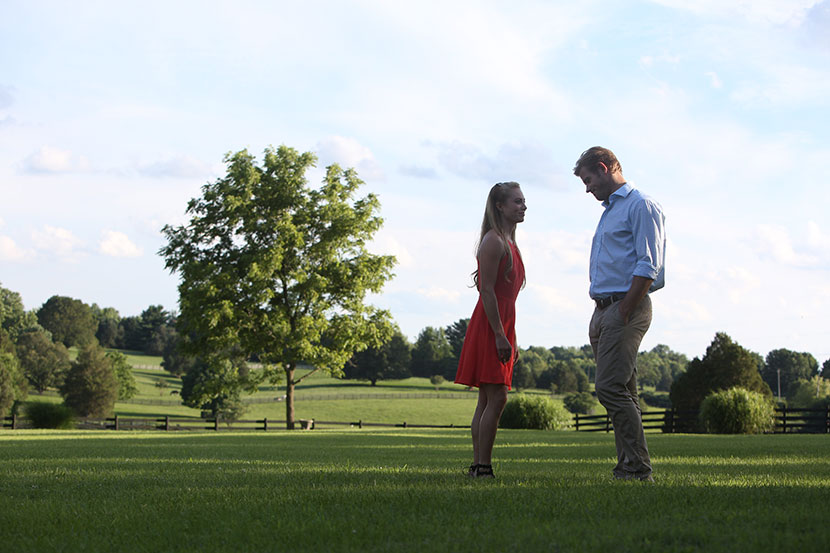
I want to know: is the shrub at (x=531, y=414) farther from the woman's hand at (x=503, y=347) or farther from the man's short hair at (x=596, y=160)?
the woman's hand at (x=503, y=347)

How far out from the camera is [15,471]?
698cm

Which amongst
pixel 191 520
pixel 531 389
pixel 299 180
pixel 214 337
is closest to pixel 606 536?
pixel 191 520

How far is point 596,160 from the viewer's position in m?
5.86

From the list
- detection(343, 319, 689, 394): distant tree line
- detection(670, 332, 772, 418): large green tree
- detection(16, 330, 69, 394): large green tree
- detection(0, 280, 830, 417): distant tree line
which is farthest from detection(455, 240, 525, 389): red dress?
detection(343, 319, 689, 394): distant tree line

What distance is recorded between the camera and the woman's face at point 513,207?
572 centimetres

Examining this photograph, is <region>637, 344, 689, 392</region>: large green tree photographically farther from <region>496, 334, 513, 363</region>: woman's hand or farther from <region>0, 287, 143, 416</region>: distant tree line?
<region>496, 334, 513, 363</region>: woman's hand

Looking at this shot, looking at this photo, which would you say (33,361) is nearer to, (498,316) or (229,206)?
(229,206)

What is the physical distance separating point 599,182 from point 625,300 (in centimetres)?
102

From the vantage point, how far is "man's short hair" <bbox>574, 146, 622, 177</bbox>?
230 inches

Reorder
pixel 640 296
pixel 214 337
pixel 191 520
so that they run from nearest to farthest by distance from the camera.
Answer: pixel 191 520 < pixel 640 296 < pixel 214 337

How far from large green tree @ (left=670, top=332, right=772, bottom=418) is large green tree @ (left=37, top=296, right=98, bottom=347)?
89.5 m

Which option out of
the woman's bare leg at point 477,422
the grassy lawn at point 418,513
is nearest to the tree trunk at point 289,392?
the grassy lawn at point 418,513

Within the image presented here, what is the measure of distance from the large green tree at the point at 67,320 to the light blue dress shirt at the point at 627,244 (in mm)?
110597

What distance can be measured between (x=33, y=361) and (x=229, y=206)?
57.0 meters
